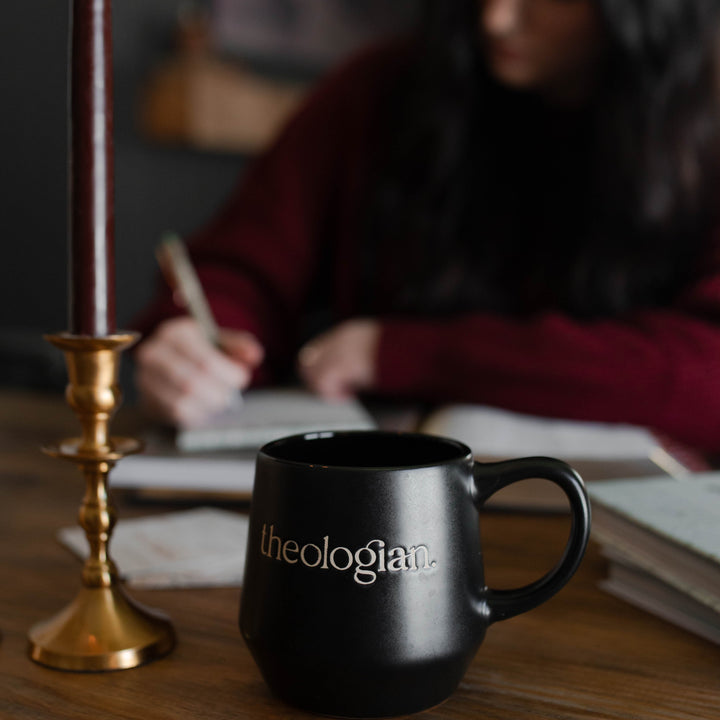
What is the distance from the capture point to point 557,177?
118 centimetres

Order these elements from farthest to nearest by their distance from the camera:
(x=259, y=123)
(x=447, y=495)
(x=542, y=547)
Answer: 1. (x=259, y=123)
2. (x=542, y=547)
3. (x=447, y=495)

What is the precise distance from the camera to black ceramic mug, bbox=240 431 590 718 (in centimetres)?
29

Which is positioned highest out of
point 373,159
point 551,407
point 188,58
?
point 188,58

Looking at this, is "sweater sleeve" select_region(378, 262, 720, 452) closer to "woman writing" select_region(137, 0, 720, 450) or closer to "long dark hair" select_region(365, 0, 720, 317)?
"woman writing" select_region(137, 0, 720, 450)

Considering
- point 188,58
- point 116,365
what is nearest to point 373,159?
point 116,365

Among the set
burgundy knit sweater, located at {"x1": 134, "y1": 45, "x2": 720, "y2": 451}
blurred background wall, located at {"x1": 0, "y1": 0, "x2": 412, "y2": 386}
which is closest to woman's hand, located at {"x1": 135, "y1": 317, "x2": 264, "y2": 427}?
burgundy knit sweater, located at {"x1": 134, "y1": 45, "x2": 720, "y2": 451}

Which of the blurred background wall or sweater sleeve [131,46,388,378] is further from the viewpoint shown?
the blurred background wall

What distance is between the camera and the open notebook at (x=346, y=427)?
1.96 feet

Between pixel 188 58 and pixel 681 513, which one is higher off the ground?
pixel 188 58

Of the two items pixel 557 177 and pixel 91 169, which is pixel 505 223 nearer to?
pixel 557 177

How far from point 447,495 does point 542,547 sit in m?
0.25

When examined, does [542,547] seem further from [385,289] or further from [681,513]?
[385,289]

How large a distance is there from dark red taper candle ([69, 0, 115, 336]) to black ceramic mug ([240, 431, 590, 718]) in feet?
0.35

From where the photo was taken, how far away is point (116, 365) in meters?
0.36
